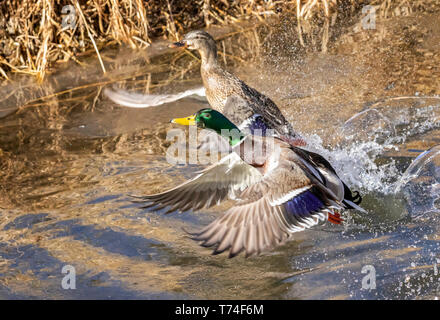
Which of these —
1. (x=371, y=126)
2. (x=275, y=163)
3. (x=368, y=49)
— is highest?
(x=368, y=49)

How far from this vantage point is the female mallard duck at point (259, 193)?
131 inches

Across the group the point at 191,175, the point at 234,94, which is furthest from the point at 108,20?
the point at 191,175

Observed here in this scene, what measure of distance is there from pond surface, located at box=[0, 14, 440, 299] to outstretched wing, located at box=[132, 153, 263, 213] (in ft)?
0.62

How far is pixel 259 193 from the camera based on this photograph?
138 inches

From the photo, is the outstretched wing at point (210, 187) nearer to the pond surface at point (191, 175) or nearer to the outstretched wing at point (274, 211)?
the pond surface at point (191, 175)

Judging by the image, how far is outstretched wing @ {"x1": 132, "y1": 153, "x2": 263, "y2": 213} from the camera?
4051 mm

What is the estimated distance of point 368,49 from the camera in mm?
6535

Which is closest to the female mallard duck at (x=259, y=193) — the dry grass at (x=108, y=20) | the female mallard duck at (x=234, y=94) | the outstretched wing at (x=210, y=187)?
the outstretched wing at (x=210, y=187)

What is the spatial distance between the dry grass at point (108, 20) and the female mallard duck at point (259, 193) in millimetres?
2973

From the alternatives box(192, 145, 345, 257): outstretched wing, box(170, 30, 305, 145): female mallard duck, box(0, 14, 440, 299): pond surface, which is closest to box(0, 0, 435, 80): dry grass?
box(0, 14, 440, 299): pond surface

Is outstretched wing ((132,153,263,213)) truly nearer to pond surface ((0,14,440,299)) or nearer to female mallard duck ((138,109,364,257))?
female mallard duck ((138,109,364,257))

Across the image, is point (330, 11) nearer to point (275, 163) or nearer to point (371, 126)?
point (371, 126)

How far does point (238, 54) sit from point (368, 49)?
1.32 meters
